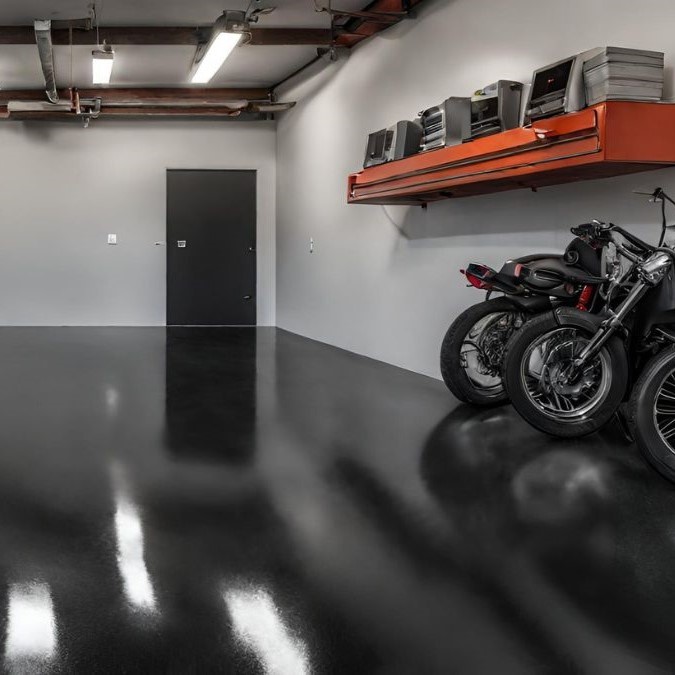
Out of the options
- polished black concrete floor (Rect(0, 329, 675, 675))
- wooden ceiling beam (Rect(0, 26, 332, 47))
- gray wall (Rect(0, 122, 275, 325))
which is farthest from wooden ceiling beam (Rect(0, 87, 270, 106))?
polished black concrete floor (Rect(0, 329, 675, 675))

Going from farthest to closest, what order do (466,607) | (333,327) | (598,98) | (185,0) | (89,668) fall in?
(333,327)
(185,0)
(598,98)
(466,607)
(89,668)

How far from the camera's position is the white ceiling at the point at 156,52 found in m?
6.90

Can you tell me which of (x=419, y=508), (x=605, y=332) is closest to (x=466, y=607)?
(x=419, y=508)

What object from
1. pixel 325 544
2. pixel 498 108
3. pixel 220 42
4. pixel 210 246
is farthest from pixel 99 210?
pixel 325 544

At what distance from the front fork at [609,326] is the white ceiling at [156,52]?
439 cm

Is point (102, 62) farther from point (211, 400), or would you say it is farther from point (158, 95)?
point (211, 400)

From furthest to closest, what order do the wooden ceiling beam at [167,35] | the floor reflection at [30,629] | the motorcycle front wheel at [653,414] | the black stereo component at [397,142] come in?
1. the wooden ceiling beam at [167,35]
2. the black stereo component at [397,142]
3. the motorcycle front wheel at [653,414]
4. the floor reflection at [30,629]

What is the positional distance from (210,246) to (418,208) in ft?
18.0

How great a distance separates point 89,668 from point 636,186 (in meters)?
3.44

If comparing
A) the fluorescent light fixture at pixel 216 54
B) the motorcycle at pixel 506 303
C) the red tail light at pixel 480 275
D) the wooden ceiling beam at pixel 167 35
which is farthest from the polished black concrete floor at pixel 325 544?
the wooden ceiling beam at pixel 167 35

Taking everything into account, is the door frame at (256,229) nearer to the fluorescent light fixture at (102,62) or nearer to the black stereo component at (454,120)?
the fluorescent light fixture at (102,62)

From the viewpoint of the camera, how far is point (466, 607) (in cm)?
201

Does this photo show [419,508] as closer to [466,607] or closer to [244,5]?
[466,607]

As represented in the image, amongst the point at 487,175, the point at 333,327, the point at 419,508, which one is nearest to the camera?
the point at 419,508
